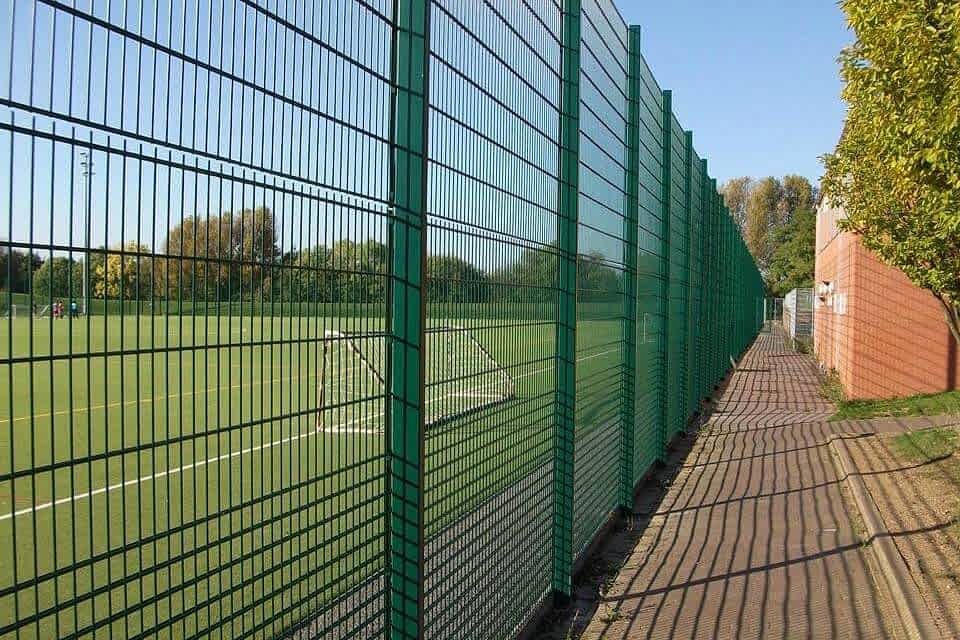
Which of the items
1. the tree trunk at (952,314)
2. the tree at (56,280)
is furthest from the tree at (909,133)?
the tree at (56,280)

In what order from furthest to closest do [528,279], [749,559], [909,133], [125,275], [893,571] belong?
[909,133] < [749,559] < [893,571] < [528,279] < [125,275]

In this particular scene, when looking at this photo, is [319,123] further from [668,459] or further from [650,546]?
[668,459]

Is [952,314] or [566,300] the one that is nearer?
[566,300]

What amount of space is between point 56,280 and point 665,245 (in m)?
9.32

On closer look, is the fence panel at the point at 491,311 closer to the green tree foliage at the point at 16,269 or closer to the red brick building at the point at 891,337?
the green tree foliage at the point at 16,269

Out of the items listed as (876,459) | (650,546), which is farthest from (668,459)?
(650,546)

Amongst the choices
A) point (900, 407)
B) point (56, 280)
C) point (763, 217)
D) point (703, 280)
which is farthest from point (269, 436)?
point (763, 217)

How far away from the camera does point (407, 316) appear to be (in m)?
3.47

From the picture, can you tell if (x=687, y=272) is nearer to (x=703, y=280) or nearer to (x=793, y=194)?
(x=703, y=280)

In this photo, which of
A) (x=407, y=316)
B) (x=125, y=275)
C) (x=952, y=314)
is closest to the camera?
(x=125, y=275)

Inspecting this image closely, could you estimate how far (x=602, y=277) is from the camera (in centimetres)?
729

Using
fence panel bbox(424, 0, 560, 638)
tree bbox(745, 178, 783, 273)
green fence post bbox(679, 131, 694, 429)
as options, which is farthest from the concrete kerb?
tree bbox(745, 178, 783, 273)

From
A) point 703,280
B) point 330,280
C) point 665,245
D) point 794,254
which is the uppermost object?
point 794,254

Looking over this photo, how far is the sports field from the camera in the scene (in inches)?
85.0
